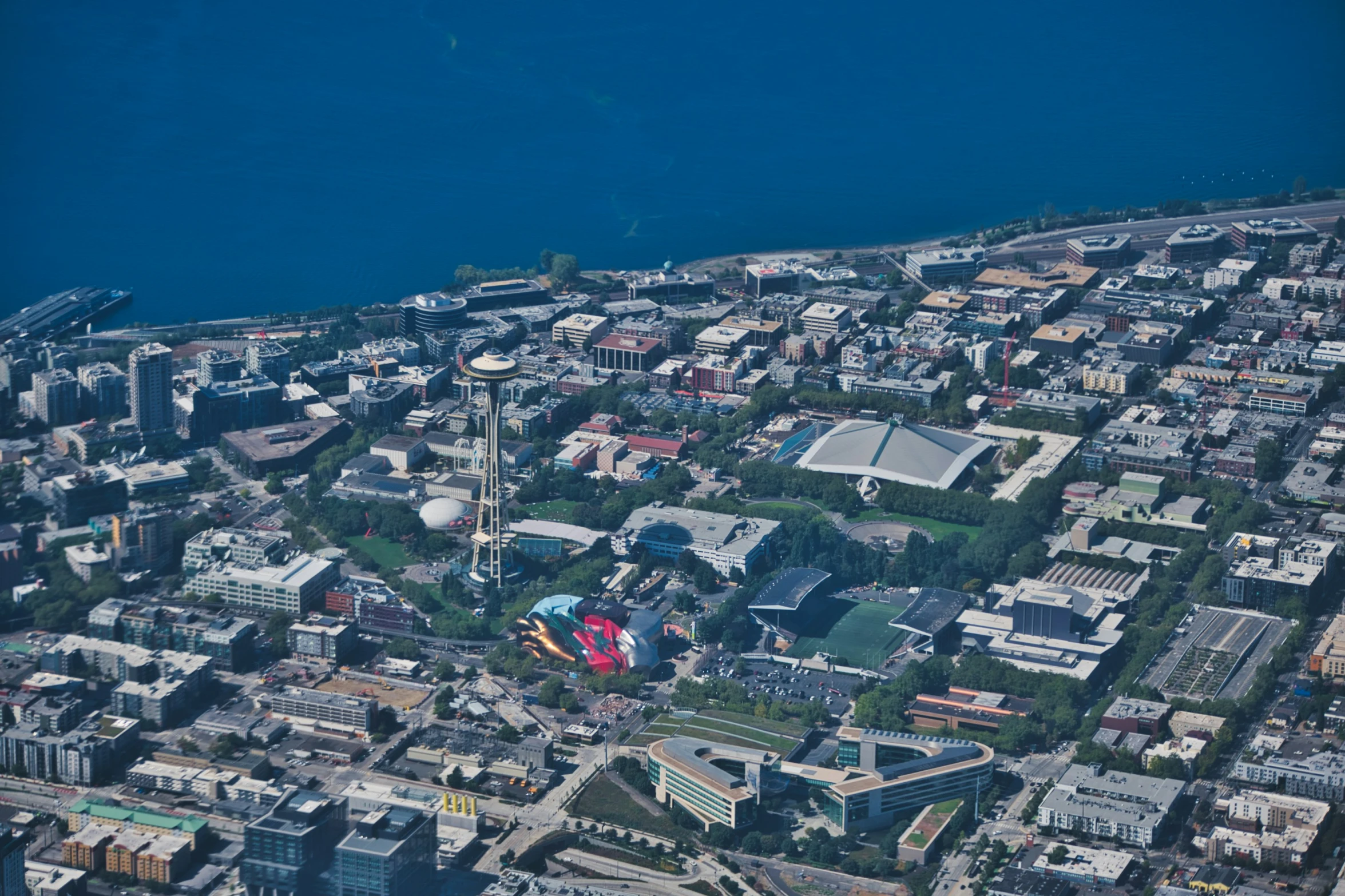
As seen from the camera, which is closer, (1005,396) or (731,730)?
(731,730)

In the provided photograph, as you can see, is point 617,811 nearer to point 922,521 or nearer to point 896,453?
point 922,521

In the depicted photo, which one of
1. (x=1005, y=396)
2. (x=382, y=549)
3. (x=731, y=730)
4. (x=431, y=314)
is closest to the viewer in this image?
(x=731, y=730)

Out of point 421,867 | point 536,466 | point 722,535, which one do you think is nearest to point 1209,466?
point 722,535

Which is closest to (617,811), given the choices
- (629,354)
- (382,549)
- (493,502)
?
(493,502)

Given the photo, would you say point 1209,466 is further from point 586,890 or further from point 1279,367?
point 586,890

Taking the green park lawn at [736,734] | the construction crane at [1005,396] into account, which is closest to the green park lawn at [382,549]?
the green park lawn at [736,734]

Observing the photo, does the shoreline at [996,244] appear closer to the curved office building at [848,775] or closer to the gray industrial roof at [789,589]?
the gray industrial roof at [789,589]
